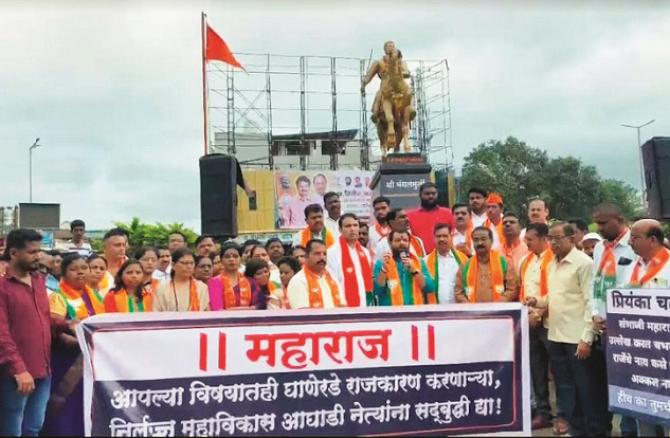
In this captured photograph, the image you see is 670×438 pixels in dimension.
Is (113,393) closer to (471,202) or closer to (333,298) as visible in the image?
(333,298)

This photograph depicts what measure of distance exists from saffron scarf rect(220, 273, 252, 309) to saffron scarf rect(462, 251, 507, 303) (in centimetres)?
175

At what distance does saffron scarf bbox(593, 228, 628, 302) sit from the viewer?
4281mm

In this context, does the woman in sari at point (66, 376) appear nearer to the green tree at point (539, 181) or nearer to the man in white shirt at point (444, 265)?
the man in white shirt at point (444, 265)

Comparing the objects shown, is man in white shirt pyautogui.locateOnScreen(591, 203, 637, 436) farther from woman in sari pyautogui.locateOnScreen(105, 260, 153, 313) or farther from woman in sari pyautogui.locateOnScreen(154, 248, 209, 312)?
woman in sari pyautogui.locateOnScreen(105, 260, 153, 313)

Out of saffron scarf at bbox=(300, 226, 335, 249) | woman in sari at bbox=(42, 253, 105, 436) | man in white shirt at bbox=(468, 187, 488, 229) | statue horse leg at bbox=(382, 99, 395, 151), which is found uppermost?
statue horse leg at bbox=(382, 99, 395, 151)

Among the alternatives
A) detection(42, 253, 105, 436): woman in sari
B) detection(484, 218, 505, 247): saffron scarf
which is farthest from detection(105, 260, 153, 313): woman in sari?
detection(484, 218, 505, 247): saffron scarf

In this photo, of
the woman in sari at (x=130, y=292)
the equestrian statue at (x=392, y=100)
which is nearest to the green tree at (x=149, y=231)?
the equestrian statue at (x=392, y=100)

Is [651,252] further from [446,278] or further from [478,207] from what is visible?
[478,207]

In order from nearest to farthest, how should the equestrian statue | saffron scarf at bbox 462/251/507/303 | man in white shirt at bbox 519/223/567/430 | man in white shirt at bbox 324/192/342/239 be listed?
man in white shirt at bbox 519/223/567/430 → saffron scarf at bbox 462/251/507/303 → man in white shirt at bbox 324/192/342/239 → the equestrian statue

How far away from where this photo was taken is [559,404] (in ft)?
15.1

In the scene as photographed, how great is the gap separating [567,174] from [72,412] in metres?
43.1

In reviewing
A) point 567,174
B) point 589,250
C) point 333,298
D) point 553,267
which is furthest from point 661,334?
point 567,174

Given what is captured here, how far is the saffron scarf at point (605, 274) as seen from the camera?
4.28 m

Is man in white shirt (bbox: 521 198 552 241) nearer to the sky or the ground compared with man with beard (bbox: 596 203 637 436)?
nearer to the sky
